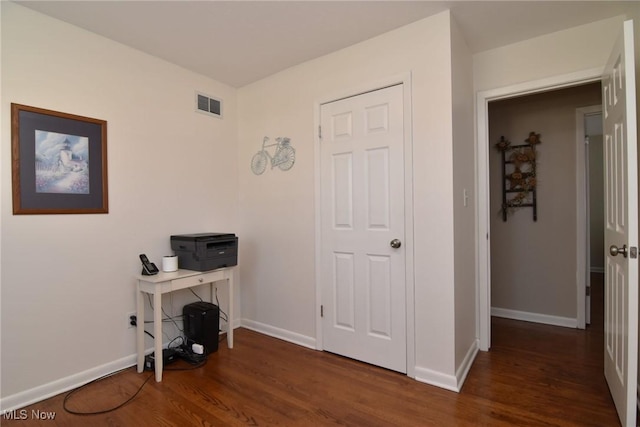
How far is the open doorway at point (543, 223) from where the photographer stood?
3.09m

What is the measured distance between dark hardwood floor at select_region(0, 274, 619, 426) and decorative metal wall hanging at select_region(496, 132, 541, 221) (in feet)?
4.57

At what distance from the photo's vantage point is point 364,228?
2.44 metres

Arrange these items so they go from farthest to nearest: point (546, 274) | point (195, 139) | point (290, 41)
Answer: point (546, 274) → point (195, 139) → point (290, 41)

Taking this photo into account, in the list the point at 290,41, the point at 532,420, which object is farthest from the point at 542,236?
the point at 290,41

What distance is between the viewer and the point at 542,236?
3250mm

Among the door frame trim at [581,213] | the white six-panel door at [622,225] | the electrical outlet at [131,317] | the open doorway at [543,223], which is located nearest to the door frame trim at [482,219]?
the open doorway at [543,223]

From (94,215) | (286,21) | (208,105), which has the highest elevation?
(286,21)

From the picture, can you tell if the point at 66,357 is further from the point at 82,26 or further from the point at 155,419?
the point at 82,26

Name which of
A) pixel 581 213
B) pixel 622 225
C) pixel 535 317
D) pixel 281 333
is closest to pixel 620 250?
pixel 622 225

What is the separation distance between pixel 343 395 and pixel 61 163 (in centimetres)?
233

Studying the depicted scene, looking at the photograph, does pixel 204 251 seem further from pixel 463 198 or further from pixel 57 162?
pixel 463 198

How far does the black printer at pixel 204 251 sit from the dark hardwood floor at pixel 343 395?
74 centimetres

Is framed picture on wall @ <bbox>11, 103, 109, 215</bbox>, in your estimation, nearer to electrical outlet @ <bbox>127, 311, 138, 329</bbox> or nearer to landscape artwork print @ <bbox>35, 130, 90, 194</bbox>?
landscape artwork print @ <bbox>35, 130, 90, 194</bbox>

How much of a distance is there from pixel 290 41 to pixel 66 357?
2652 millimetres
